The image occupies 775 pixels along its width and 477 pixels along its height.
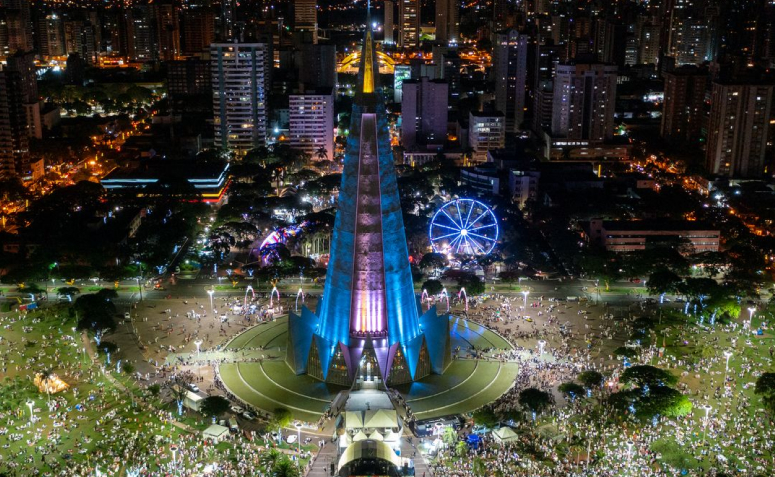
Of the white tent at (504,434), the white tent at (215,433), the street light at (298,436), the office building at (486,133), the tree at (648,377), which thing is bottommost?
the street light at (298,436)

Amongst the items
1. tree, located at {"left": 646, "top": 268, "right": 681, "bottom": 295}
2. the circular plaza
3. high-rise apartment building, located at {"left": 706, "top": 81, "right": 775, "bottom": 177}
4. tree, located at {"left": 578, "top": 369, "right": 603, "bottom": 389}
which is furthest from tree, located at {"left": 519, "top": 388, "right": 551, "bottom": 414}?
high-rise apartment building, located at {"left": 706, "top": 81, "right": 775, "bottom": 177}

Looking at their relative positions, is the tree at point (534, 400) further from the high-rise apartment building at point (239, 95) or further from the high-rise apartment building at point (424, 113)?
the high-rise apartment building at point (239, 95)

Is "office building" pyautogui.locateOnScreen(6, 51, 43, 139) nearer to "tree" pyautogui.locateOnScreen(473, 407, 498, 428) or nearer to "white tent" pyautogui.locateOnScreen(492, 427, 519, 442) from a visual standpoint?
"tree" pyautogui.locateOnScreen(473, 407, 498, 428)

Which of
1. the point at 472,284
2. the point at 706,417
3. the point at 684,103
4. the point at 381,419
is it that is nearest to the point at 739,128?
the point at 684,103

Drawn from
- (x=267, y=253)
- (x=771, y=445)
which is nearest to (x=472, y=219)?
(x=267, y=253)

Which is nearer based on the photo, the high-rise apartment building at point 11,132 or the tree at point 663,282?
the tree at point 663,282

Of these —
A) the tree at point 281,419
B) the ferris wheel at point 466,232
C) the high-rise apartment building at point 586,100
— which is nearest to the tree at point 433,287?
the ferris wheel at point 466,232
